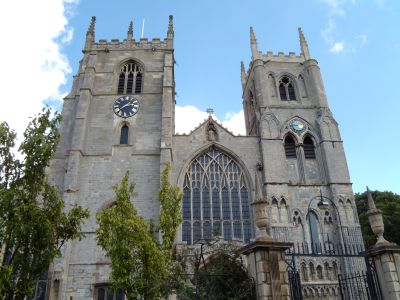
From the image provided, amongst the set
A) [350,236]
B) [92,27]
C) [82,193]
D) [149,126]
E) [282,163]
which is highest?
[92,27]

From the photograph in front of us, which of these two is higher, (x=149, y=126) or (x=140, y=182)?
(x=149, y=126)

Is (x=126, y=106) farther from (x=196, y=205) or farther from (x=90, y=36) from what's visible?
(x=196, y=205)

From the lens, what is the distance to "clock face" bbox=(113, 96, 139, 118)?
81.2 ft

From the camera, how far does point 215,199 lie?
2252cm

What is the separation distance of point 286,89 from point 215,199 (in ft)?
33.8

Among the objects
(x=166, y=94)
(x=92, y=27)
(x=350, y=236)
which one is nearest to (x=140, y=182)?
(x=166, y=94)

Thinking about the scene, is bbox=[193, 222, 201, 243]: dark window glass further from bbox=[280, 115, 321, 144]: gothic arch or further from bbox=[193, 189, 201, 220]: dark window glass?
bbox=[280, 115, 321, 144]: gothic arch

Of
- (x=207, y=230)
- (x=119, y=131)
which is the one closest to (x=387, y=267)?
(x=207, y=230)

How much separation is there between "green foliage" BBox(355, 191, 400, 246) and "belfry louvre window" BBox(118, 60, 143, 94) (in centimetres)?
2029

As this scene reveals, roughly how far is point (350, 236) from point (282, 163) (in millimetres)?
5584

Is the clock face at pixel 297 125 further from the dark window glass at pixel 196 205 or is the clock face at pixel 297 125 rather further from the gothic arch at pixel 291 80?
the dark window glass at pixel 196 205

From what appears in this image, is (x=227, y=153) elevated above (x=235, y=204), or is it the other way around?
(x=227, y=153)

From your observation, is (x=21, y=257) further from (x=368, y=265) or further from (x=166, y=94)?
(x=166, y=94)

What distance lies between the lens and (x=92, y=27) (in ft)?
95.3
